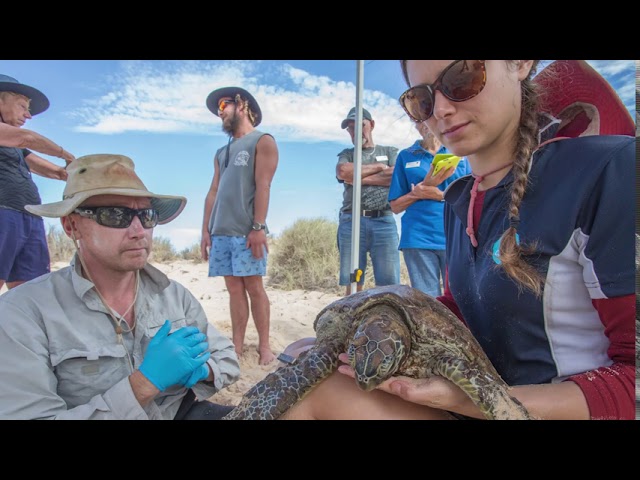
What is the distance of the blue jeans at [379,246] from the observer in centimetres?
380

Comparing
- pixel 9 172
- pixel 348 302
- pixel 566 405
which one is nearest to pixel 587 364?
pixel 566 405

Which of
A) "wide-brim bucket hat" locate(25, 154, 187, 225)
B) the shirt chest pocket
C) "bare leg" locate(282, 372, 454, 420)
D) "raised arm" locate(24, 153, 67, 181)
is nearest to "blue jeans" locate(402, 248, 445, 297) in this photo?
"bare leg" locate(282, 372, 454, 420)

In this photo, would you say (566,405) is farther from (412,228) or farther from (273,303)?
(273,303)

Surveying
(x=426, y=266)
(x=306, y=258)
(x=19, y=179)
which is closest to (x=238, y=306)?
(x=426, y=266)

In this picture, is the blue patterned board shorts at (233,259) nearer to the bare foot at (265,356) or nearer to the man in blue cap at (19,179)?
the bare foot at (265,356)

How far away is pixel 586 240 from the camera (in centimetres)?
108

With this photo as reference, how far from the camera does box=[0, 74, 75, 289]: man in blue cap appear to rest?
7.79ft

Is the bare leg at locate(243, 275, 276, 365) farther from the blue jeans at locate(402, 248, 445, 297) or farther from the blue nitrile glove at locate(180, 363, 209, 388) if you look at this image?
the blue nitrile glove at locate(180, 363, 209, 388)

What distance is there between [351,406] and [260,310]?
236cm

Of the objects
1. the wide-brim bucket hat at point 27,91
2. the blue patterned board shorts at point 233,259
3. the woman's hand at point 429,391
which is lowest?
the woman's hand at point 429,391

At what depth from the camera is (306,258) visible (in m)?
7.31

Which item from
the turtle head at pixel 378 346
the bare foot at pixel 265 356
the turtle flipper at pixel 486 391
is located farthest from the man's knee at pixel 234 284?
the turtle flipper at pixel 486 391

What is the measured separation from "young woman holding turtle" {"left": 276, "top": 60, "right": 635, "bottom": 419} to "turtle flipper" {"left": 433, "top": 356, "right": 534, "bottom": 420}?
4 centimetres

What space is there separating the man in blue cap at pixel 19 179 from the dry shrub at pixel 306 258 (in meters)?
4.44
